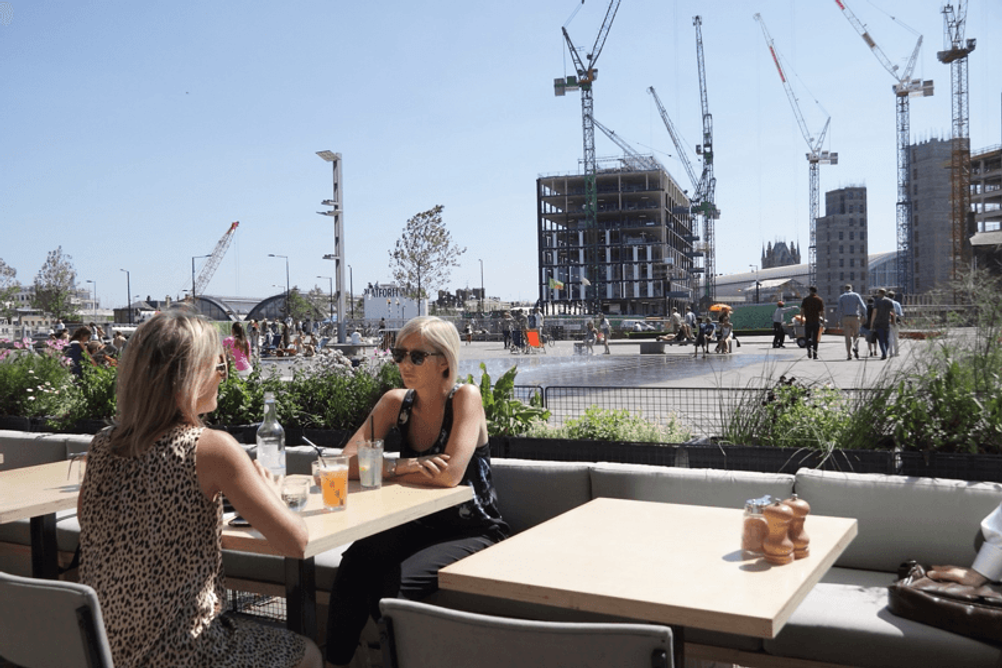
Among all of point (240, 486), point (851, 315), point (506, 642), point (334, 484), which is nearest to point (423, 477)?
point (334, 484)

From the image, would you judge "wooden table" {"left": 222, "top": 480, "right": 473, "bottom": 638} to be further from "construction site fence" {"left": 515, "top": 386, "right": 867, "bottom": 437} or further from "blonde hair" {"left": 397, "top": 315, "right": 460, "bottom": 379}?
"construction site fence" {"left": 515, "top": 386, "right": 867, "bottom": 437}

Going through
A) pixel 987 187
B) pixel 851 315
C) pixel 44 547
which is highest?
pixel 987 187

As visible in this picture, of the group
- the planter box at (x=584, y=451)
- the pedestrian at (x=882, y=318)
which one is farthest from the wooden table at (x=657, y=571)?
the pedestrian at (x=882, y=318)

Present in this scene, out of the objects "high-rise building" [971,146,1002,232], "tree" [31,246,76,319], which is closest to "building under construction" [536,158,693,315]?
"high-rise building" [971,146,1002,232]

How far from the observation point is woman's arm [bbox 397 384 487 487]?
3.40m

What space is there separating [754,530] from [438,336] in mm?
1723

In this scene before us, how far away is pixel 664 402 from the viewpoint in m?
6.84

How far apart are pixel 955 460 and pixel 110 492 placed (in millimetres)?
3355

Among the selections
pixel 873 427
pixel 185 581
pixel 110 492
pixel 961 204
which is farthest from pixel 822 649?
pixel 961 204

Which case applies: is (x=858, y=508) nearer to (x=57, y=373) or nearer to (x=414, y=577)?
(x=414, y=577)

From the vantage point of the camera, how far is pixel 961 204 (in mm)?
105500

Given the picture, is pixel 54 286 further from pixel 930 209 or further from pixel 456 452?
pixel 930 209

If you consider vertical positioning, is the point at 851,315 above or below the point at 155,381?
above

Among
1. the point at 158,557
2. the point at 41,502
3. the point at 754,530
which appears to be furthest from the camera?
the point at 41,502
